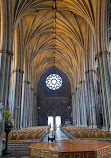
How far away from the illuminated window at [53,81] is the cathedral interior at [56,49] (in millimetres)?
2521

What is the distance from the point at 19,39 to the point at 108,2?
10763 mm

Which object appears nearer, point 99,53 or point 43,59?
point 99,53

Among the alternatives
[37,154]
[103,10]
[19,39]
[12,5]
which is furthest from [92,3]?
[37,154]

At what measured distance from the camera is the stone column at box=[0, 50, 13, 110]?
12.9 metres

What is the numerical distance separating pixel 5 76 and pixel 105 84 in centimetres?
883

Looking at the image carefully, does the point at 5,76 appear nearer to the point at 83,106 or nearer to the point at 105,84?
the point at 105,84

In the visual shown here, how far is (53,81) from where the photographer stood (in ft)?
125

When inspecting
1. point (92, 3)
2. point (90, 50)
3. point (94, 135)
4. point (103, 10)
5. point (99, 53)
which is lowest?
point (94, 135)

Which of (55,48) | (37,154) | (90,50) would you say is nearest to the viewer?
(37,154)

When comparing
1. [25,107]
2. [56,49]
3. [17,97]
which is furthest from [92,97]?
[56,49]

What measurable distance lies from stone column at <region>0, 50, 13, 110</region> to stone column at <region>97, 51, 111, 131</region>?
27.4 ft

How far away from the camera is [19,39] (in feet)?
64.3

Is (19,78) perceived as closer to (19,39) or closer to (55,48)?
(19,39)

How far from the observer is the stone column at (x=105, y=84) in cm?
1370
